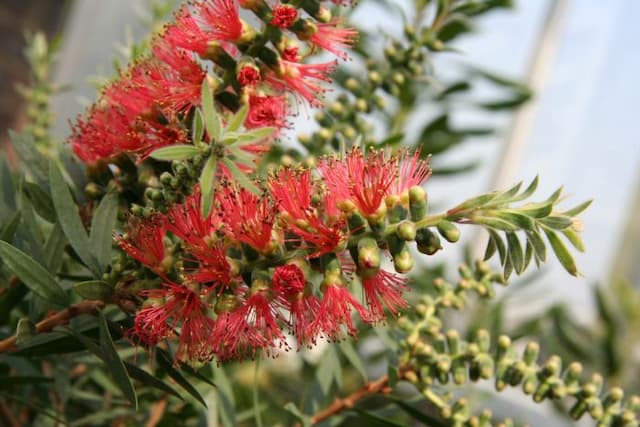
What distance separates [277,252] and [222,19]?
5.8 inches

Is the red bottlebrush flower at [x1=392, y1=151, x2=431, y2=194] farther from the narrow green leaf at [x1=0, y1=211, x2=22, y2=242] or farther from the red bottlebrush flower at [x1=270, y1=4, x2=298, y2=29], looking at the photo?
the narrow green leaf at [x1=0, y1=211, x2=22, y2=242]

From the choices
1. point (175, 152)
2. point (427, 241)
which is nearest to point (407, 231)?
point (427, 241)

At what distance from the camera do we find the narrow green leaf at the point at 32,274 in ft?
1.19

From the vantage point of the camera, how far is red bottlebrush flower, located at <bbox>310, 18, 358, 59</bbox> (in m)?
0.42

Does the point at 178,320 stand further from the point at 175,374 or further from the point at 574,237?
the point at 574,237

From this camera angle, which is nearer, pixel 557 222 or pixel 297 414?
pixel 557 222

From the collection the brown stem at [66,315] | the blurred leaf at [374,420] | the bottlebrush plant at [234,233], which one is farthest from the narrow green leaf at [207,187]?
the blurred leaf at [374,420]

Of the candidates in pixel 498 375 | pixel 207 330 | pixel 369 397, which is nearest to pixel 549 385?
pixel 498 375

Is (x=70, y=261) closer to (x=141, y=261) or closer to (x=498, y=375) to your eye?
(x=141, y=261)

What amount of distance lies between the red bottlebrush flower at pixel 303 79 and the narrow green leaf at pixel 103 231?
0.12 metres

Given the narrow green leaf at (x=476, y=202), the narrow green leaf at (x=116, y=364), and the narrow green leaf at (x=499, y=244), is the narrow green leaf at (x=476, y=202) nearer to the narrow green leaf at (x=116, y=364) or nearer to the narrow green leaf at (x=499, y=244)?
the narrow green leaf at (x=499, y=244)

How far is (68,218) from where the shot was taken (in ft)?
1.30

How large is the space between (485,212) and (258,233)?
4.5 inches

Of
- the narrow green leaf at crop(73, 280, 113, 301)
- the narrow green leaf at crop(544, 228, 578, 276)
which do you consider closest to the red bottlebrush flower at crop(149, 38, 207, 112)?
the narrow green leaf at crop(73, 280, 113, 301)
